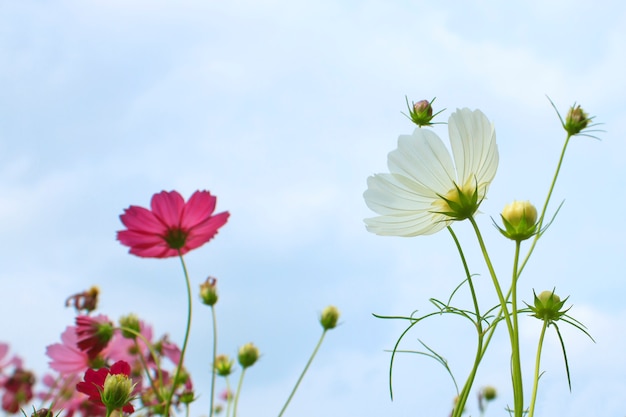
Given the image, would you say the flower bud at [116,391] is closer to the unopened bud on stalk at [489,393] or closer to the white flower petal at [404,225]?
the white flower petal at [404,225]

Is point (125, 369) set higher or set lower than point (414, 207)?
lower

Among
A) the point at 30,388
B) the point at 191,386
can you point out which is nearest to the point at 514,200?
the point at 191,386

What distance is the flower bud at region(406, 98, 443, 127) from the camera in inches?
25.0

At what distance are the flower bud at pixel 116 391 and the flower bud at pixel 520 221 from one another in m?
0.31

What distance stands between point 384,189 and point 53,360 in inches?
27.4

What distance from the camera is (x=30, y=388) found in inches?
50.4

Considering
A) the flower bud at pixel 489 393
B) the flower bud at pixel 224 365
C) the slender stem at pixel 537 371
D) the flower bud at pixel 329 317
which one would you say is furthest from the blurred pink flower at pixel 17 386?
the slender stem at pixel 537 371

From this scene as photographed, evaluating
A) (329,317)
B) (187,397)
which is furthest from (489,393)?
(187,397)

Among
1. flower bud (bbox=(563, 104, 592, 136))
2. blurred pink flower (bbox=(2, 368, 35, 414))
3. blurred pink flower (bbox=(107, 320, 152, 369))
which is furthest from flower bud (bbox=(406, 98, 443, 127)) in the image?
blurred pink flower (bbox=(2, 368, 35, 414))

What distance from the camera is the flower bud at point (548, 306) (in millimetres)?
487

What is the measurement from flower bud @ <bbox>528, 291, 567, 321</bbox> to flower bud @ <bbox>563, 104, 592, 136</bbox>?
0.19 metres

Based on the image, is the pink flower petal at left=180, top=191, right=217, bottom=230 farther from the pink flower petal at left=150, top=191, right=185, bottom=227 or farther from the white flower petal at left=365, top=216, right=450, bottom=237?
the white flower petal at left=365, top=216, right=450, bottom=237

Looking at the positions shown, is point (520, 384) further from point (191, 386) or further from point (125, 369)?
point (191, 386)

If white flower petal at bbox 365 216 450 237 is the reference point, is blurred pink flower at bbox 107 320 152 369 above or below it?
above
